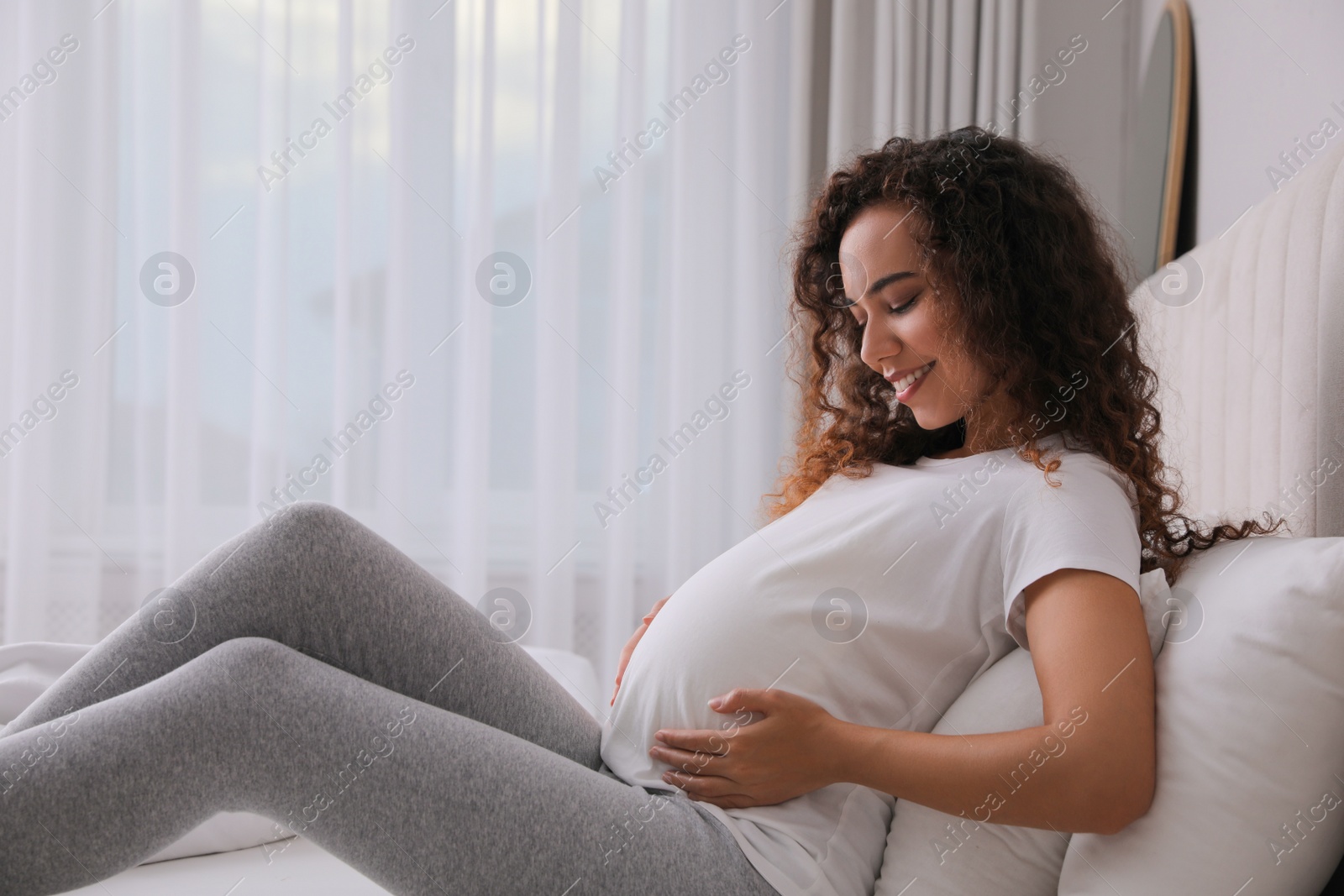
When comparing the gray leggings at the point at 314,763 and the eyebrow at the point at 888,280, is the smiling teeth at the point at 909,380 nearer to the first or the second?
the eyebrow at the point at 888,280

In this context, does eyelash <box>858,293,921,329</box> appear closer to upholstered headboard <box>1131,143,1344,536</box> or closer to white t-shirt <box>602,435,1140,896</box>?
white t-shirt <box>602,435,1140,896</box>

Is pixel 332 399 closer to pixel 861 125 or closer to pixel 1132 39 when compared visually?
pixel 861 125

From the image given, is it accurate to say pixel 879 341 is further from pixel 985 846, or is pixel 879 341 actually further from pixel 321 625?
pixel 321 625

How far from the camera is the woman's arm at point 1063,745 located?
0.70m

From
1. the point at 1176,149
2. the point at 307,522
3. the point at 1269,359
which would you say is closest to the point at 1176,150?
the point at 1176,149

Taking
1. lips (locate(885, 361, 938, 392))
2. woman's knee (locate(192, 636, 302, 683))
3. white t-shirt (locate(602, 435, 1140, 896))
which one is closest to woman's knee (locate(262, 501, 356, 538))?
woman's knee (locate(192, 636, 302, 683))

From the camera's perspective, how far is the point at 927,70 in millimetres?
2307

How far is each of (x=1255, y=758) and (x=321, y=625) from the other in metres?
0.74

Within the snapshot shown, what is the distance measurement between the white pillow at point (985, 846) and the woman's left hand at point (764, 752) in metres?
0.10

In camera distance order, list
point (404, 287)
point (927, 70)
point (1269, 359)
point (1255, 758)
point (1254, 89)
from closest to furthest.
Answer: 1. point (1255, 758)
2. point (1269, 359)
3. point (1254, 89)
4. point (404, 287)
5. point (927, 70)

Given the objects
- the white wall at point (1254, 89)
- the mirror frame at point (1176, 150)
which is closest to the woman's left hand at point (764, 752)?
the white wall at point (1254, 89)

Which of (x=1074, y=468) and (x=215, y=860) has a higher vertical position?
(x=1074, y=468)

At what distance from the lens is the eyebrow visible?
1007mm

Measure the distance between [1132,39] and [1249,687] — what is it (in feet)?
6.36
